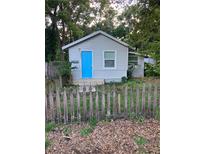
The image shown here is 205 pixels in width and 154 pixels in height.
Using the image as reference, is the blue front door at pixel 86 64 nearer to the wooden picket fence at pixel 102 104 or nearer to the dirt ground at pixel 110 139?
the wooden picket fence at pixel 102 104

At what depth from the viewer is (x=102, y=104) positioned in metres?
3.57

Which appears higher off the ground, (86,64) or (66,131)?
(86,64)

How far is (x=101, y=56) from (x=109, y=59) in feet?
1.42

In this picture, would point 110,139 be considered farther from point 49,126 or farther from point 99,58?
point 99,58

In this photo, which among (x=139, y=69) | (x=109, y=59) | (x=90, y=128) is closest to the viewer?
(x=90, y=128)

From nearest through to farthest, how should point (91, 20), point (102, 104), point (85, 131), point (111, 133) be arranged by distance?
point (111, 133)
point (85, 131)
point (102, 104)
point (91, 20)

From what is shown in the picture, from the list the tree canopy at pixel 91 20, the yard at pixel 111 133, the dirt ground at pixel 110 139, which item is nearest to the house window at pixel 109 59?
the tree canopy at pixel 91 20

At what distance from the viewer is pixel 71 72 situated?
947 cm

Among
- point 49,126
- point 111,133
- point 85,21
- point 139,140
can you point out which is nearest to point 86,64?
point 85,21

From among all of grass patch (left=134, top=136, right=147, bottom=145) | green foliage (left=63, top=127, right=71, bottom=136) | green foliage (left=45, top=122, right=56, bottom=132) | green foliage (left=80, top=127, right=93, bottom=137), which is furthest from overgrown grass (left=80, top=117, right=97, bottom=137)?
grass patch (left=134, top=136, right=147, bottom=145)

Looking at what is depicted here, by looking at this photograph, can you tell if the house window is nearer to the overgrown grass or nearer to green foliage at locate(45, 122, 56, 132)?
the overgrown grass
